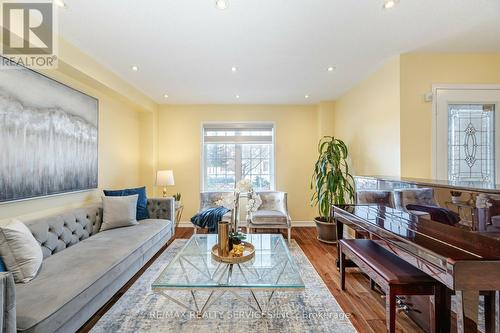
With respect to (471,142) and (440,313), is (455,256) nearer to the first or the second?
(440,313)

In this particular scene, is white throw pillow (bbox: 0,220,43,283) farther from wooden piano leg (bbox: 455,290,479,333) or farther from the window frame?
the window frame

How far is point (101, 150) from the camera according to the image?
133 inches

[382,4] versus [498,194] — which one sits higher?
[382,4]

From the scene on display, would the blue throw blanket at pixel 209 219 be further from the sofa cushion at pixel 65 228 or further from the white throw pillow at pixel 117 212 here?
the sofa cushion at pixel 65 228

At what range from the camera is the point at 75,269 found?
180 centimetres

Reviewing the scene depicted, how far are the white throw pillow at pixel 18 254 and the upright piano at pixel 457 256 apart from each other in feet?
8.82

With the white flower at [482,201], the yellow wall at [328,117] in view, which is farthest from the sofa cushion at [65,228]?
the yellow wall at [328,117]

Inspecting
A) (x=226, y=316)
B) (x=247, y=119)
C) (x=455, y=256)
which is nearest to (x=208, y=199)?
(x=247, y=119)

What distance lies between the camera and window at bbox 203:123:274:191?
4730mm

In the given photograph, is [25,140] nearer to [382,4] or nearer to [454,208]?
[382,4]

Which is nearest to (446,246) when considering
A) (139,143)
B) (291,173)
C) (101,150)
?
(291,173)

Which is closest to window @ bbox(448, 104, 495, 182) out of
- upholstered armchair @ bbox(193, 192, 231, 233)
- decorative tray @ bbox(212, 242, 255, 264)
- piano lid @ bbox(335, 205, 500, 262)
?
piano lid @ bbox(335, 205, 500, 262)

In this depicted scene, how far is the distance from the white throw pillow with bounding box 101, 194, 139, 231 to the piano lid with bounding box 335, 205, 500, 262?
277 cm

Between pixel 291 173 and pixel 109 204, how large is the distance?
326 centimetres
